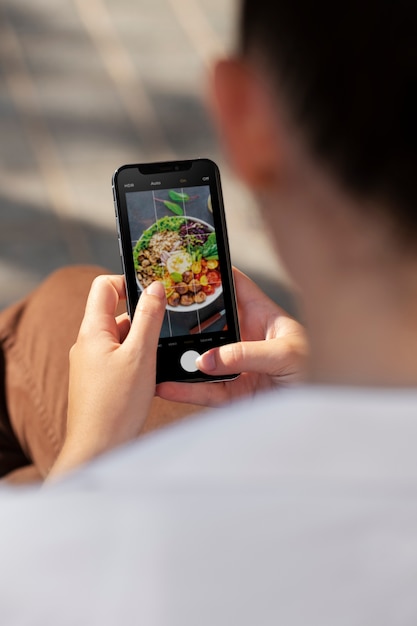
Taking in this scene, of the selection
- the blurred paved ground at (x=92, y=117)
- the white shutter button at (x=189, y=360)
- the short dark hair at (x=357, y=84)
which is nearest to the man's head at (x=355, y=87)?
the short dark hair at (x=357, y=84)

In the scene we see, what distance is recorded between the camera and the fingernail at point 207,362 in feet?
2.70

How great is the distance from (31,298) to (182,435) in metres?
0.82

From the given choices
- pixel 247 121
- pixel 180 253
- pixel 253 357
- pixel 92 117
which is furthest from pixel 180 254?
pixel 92 117

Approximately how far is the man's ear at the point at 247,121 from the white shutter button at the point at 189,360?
0.36 metres

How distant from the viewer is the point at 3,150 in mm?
1964

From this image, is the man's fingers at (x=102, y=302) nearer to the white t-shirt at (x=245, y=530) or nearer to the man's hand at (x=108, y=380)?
the man's hand at (x=108, y=380)

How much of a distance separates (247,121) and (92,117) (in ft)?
5.38

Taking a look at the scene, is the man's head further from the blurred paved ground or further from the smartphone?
the blurred paved ground

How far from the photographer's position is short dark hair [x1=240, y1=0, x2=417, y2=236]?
1.34 feet

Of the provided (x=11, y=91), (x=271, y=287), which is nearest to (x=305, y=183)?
(x=271, y=287)

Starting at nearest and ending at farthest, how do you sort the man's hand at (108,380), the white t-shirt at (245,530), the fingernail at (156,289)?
the white t-shirt at (245,530) → the man's hand at (108,380) → the fingernail at (156,289)

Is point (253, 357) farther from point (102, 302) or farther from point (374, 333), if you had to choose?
point (374, 333)

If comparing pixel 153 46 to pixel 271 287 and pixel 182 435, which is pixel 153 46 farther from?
pixel 182 435

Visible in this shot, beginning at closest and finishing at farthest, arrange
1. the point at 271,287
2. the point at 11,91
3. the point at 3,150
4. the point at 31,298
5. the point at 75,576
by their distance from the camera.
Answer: the point at 75,576, the point at 31,298, the point at 271,287, the point at 3,150, the point at 11,91
